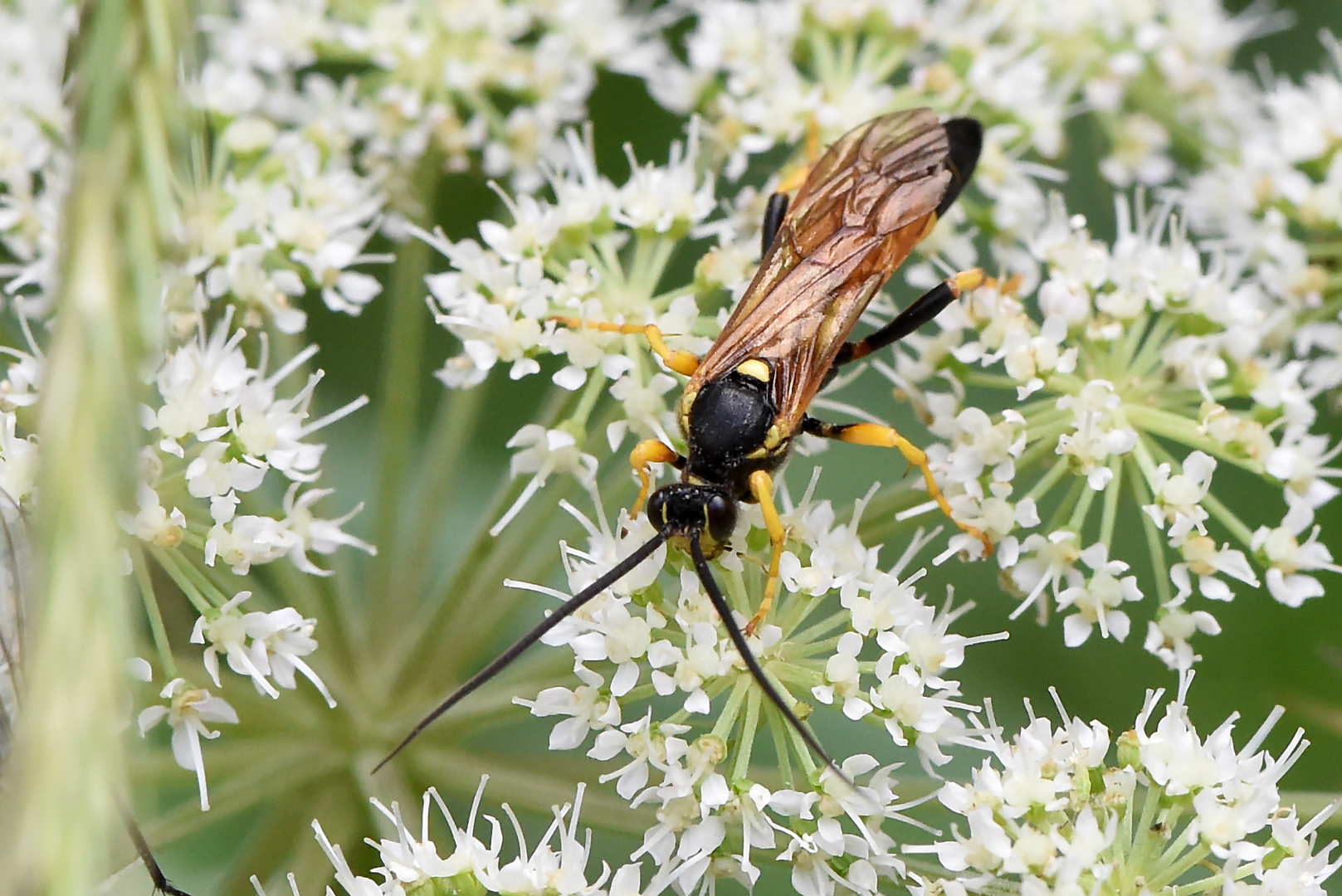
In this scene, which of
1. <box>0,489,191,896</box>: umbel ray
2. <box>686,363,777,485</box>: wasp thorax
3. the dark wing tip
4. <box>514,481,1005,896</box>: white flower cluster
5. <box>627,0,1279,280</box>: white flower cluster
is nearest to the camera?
<box>0,489,191,896</box>: umbel ray

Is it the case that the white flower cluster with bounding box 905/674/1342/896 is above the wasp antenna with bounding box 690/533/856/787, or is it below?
below

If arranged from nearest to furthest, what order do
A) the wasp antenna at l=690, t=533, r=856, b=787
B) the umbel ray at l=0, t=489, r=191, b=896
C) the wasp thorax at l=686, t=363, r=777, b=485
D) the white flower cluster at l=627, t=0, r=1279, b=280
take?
the umbel ray at l=0, t=489, r=191, b=896 < the wasp antenna at l=690, t=533, r=856, b=787 < the wasp thorax at l=686, t=363, r=777, b=485 < the white flower cluster at l=627, t=0, r=1279, b=280

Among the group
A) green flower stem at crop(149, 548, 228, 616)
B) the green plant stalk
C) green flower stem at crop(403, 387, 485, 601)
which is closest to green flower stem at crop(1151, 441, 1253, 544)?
green flower stem at crop(403, 387, 485, 601)

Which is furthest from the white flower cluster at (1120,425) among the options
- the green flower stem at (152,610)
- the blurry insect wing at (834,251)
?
the green flower stem at (152,610)

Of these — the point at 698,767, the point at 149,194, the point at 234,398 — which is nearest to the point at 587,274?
the point at 234,398

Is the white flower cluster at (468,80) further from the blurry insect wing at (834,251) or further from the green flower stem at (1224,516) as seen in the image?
the green flower stem at (1224,516)

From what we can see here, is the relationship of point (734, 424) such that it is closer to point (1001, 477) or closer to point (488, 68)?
point (1001, 477)

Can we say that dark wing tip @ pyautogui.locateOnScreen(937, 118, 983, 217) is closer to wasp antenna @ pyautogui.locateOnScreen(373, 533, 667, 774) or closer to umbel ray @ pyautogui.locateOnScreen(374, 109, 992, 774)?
umbel ray @ pyautogui.locateOnScreen(374, 109, 992, 774)

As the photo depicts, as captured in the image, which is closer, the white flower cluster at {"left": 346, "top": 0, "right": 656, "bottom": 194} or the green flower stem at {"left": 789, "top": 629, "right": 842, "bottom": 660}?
the green flower stem at {"left": 789, "top": 629, "right": 842, "bottom": 660}
